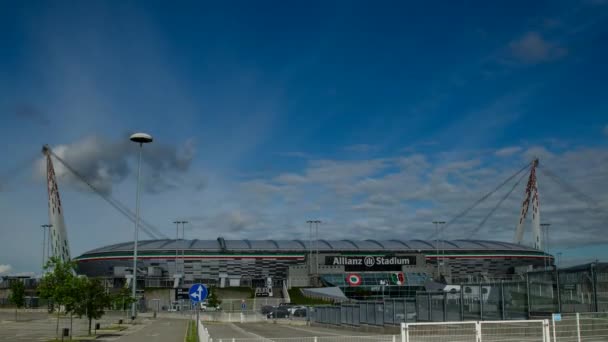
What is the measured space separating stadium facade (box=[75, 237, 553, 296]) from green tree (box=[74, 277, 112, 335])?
274 ft

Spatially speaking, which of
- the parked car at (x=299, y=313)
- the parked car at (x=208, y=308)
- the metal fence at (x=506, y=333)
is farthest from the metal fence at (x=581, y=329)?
the parked car at (x=208, y=308)

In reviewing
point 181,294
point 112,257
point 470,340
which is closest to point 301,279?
point 181,294

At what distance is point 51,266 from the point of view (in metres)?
38.0

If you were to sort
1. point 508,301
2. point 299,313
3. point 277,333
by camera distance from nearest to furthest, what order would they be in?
1. point 508,301
2. point 277,333
3. point 299,313

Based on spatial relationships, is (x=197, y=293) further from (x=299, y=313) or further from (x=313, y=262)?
(x=313, y=262)

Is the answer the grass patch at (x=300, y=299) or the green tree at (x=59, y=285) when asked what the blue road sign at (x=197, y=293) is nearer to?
the green tree at (x=59, y=285)

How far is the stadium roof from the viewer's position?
153750 millimetres

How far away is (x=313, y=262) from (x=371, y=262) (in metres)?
13.3

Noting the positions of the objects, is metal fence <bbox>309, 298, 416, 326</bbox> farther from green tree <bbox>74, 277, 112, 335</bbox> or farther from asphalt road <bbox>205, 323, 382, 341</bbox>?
green tree <bbox>74, 277, 112, 335</bbox>

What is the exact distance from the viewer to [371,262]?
136750 millimetres

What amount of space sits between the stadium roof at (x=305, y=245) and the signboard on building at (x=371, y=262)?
16.8 meters

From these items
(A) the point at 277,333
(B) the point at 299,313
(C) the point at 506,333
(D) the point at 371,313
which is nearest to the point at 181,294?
(B) the point at 299,313

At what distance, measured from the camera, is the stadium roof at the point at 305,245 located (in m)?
154

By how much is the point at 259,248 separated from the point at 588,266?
135 m
